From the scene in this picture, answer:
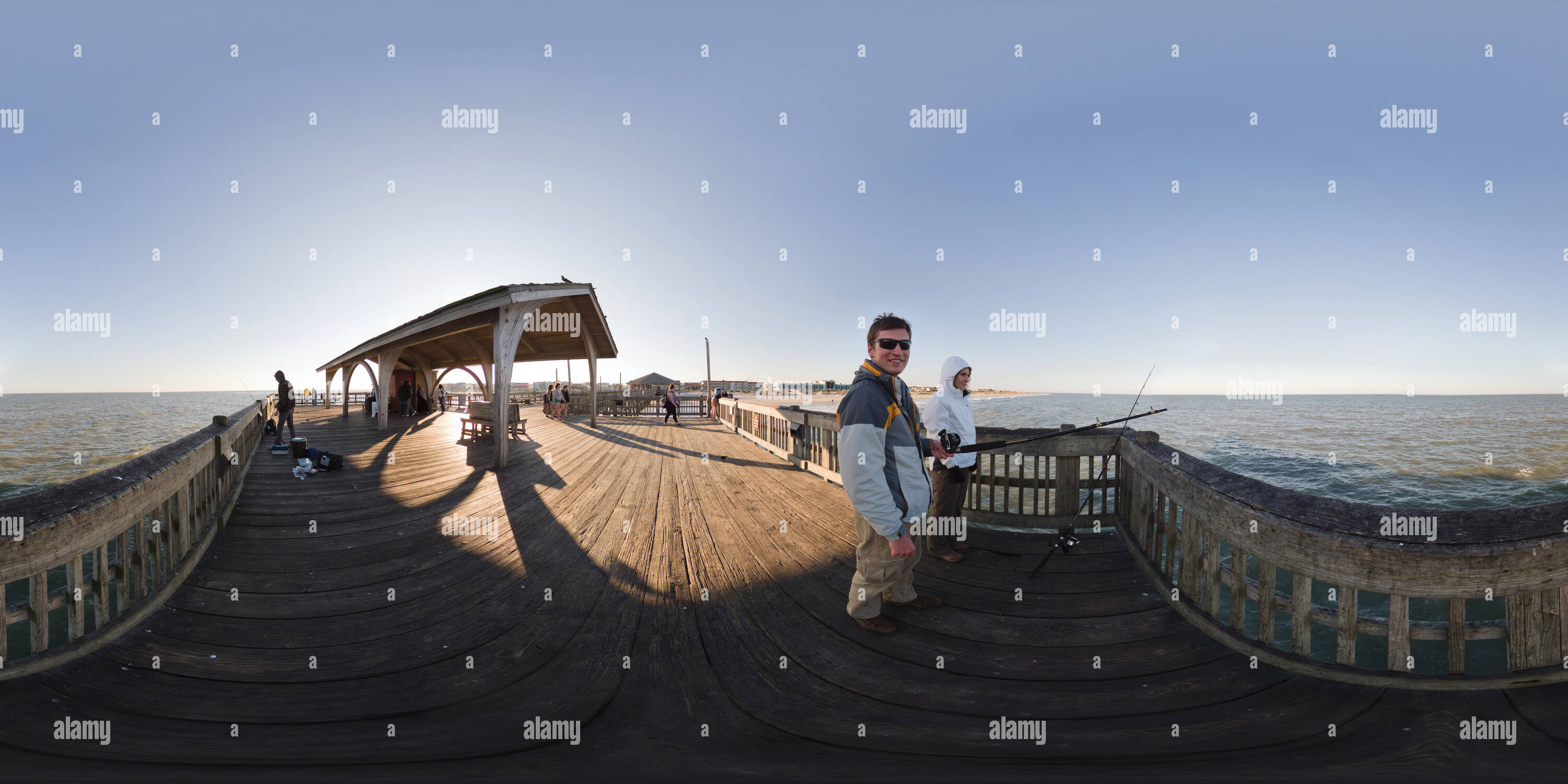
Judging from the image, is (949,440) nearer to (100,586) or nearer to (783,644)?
(783,644)

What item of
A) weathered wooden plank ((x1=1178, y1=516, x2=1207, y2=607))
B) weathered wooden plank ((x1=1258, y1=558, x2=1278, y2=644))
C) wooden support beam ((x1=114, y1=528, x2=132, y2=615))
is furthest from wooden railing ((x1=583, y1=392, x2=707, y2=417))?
weathered wooden plank ((x1=1258, y1=558, x2=1278, y2=644))

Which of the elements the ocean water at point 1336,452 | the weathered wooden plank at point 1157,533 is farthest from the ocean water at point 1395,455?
the weathered wooden plank at point 1157,533

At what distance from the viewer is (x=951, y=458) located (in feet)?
11.9

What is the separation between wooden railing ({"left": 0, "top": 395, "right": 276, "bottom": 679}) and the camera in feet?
7.11

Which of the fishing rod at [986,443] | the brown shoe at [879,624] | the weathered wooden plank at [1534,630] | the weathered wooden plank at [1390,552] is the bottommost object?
the brown shoe at [879,624]

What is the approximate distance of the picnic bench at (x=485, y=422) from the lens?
34.2 ft

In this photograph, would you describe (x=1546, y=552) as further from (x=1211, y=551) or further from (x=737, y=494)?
(x=737, y=494)

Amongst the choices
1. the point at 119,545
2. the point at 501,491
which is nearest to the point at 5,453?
the point at 501,491

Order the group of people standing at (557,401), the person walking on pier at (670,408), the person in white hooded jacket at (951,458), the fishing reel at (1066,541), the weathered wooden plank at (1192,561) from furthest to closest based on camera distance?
the group of people standing at (557,401) < the person walking on pier at (670,408) < the person in white hooded jacket at (951,458) < the fishing reel at (1066,541) < the weathered wooden plank at (1192,561)

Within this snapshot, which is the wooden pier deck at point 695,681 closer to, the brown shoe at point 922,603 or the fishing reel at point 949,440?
the brown shoe at point 922,603

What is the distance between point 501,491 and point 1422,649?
35.1 ft

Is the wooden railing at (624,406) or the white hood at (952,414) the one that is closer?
the white hood at (952,414)

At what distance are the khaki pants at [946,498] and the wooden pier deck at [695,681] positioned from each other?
7.2 inches

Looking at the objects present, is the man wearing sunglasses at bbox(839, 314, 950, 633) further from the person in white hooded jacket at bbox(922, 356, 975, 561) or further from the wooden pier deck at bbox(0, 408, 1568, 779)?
the person in white hooded jacket at bbox(922, 356, 975, 561)
